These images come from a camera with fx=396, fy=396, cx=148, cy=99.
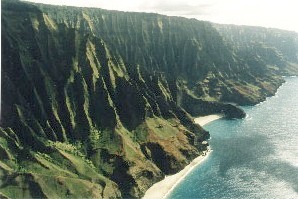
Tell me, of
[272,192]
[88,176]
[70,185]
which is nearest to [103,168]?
[88,176]

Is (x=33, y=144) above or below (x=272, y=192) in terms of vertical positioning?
above

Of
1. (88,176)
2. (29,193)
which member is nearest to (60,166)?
(88,176)

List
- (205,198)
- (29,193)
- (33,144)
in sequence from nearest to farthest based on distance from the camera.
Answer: (29,193) → (205,198) → (33,144)

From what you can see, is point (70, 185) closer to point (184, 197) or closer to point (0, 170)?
point (0, 170)

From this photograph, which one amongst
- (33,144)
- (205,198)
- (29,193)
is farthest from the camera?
(33,144)

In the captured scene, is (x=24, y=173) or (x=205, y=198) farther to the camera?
(x=205, y=198)

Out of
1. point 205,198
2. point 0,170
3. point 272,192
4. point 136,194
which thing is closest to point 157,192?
point 136,194

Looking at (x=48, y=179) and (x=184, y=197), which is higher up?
(x=48, y=179)

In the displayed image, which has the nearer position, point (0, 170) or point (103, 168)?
point (0, 170)

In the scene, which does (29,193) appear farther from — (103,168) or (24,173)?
(103,168)
